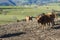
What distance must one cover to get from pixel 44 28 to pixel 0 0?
18002 centimetres

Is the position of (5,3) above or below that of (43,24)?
below

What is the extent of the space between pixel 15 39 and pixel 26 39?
2.49 feet

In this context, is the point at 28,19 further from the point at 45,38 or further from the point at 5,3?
the point at 5,3

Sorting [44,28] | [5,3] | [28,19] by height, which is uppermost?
[44,28]

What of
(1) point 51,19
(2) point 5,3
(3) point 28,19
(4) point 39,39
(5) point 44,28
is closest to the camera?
(4) point 39,39

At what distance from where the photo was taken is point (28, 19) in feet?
115

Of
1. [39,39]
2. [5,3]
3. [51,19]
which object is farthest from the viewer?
[5,3]

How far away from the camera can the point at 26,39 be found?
1602 centimetres

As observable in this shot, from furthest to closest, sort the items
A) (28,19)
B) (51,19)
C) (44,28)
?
A: (28,19) < (51,19) < (44,28)

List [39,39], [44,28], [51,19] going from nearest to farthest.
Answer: [39,39]
[44,28]
[51,19]

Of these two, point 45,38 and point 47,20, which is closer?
point 45,38

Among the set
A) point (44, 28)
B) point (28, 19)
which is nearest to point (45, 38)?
point (44, 28)

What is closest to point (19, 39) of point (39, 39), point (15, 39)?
point (15, 39)

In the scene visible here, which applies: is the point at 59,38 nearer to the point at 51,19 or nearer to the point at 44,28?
the point at 44,28
